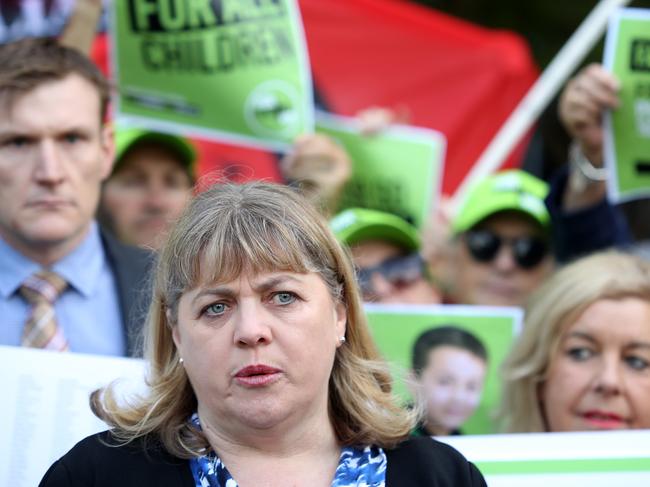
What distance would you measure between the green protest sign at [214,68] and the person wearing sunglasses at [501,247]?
77 centimetres

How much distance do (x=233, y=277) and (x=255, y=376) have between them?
18cm

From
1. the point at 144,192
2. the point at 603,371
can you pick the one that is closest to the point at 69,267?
the point at 144,192

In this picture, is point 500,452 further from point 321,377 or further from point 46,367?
point 46,367

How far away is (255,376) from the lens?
1.96 metres

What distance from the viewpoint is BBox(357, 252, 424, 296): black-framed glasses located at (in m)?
3.90

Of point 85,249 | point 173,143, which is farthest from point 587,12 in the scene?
point 85,249

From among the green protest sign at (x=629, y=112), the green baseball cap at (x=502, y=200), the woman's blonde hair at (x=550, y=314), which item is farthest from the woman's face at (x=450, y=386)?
the green protest sign at (x=629, y=112)

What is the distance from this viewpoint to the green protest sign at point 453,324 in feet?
11.8

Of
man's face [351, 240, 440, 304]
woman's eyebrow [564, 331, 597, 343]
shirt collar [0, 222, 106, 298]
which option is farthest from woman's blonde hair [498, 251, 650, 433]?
shirt collar [0, 222, 106, 298]

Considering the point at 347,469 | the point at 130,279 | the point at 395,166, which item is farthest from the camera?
the point at 395,166

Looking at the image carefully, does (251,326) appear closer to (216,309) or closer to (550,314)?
(216,309)

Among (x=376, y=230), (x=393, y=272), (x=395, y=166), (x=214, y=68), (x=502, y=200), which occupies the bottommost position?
(x=393, y=272)

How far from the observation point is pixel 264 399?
198cm

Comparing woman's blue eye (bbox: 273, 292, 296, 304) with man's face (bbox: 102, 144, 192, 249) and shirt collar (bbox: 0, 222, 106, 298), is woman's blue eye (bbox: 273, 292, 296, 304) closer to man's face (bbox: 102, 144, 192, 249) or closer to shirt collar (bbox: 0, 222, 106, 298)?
shirt collar (bbox: 0, 222, 106, 298)
